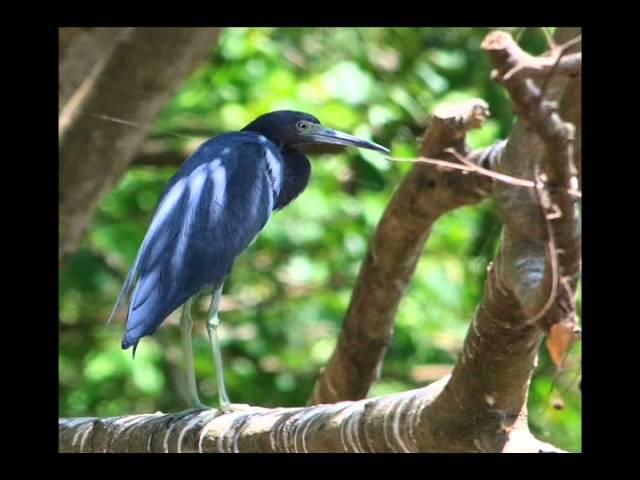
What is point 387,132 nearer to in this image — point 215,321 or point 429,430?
point 215,321

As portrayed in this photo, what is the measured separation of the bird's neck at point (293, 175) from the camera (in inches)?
184

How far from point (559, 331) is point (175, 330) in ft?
15.0

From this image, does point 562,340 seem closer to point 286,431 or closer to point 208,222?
point 286,431

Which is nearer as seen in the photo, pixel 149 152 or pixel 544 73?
pixel 544 73

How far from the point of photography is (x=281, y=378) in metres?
6.42

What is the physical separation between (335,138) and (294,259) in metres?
2.06

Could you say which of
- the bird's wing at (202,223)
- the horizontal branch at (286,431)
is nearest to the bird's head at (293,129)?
the bird's wing at (202,223)

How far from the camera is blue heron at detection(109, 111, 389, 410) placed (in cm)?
392

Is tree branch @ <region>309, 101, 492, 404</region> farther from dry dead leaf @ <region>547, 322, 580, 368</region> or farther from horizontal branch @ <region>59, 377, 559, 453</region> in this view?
dry dead leaf @ <region>547, 322, 580, 368</region>

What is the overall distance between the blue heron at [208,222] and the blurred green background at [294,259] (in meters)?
1.52

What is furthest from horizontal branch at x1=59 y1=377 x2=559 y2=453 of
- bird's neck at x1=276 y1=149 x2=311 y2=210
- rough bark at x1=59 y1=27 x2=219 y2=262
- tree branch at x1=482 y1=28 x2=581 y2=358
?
rough bark at x1=59 y1=27 x2=219 y2=262

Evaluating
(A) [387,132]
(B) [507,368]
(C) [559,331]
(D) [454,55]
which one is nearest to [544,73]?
(C) [559,331]

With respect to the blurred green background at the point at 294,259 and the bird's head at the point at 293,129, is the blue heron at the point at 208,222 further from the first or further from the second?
the blurred green background at the point at 294,259

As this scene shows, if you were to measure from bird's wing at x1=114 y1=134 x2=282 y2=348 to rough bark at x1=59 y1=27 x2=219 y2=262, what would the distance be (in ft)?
4.91
